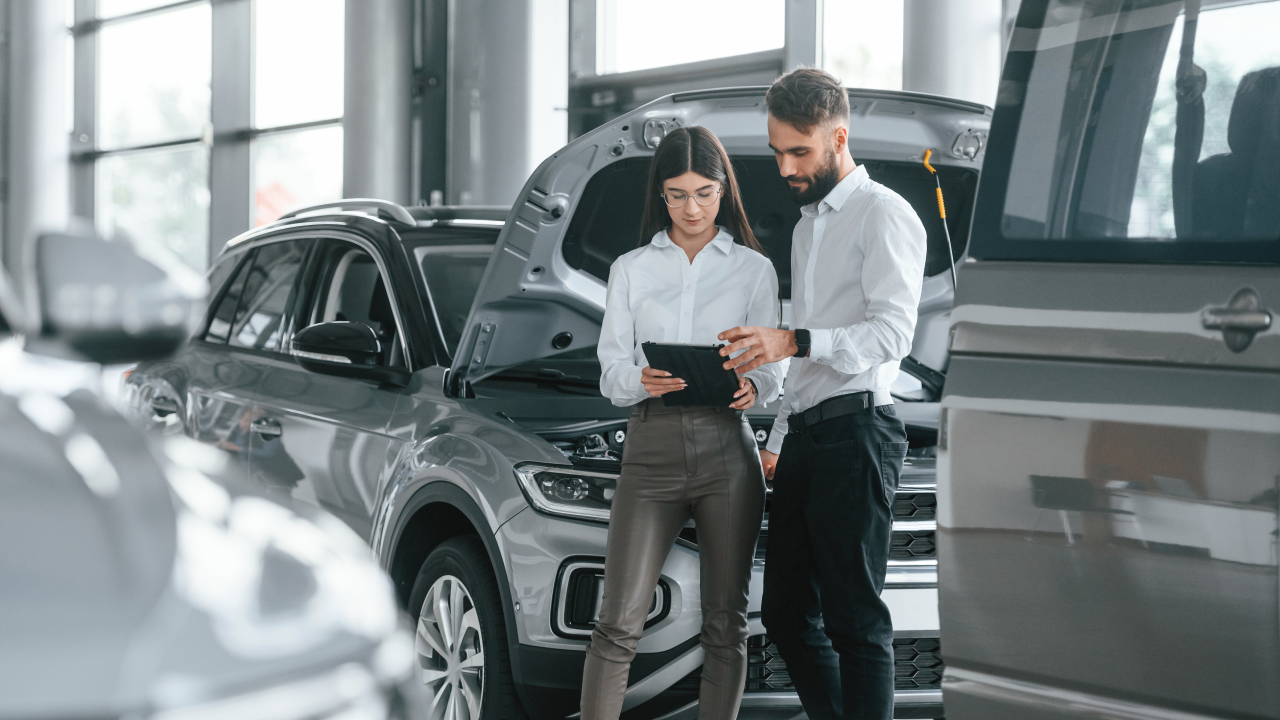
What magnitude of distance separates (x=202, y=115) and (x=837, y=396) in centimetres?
1230

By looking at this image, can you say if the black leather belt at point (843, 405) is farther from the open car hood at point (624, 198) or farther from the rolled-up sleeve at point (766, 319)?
the open car hood at point (624, 198)

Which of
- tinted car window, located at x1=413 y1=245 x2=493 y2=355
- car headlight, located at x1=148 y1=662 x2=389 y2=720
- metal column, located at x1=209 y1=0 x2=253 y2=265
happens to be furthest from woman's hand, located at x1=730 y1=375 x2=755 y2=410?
metal column, located at x1=209 y1=0 x2=253 y2=265

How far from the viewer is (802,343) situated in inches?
97.5

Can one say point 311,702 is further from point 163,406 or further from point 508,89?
point 508,89

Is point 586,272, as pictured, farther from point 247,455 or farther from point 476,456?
point 247,455

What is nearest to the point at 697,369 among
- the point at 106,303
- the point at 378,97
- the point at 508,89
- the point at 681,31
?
the point at 106,303

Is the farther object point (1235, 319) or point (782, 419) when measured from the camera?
point (782, 419)

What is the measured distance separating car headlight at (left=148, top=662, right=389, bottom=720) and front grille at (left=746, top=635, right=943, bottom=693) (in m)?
1.82

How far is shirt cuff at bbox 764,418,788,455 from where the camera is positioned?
114 inches

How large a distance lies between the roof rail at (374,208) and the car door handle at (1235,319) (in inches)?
112

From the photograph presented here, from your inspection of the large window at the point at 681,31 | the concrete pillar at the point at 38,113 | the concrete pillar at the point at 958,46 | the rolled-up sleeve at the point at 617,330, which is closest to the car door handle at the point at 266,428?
the rolled-up sleeve at the point at 617,330

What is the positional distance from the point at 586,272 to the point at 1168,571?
2.29m

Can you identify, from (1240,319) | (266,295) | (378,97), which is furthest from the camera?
(378,97)

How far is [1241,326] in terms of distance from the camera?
155 cm
